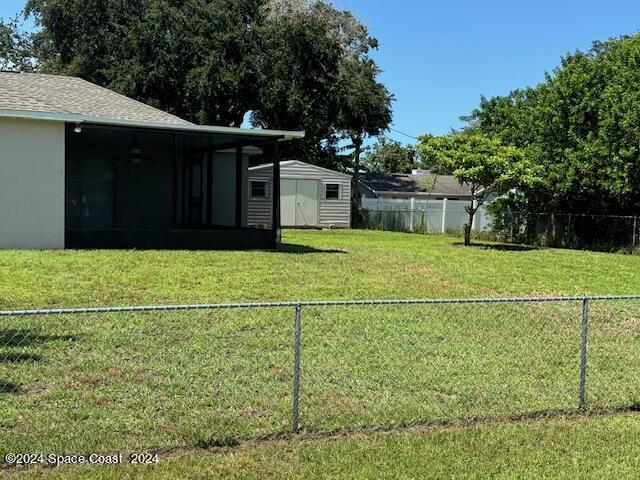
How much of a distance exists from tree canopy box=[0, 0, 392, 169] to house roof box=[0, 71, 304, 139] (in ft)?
40.1

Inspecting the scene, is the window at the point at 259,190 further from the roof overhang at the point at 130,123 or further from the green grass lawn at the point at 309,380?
the green grass lawn at the point at 309,380

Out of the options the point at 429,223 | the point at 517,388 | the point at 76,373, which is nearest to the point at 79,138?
the point at 76,373

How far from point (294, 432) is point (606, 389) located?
3059 mm

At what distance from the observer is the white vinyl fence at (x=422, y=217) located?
30.2 meters

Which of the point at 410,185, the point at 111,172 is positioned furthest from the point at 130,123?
the point at 410,185

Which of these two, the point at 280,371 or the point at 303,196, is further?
the point at 303,196

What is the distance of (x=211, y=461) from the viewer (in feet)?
13.7

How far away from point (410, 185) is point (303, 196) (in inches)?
454

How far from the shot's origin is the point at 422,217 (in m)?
30.6

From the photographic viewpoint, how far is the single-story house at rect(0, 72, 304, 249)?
14125mm

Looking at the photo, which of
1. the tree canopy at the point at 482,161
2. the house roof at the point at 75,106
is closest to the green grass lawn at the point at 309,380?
the house roof at the point at 75,106

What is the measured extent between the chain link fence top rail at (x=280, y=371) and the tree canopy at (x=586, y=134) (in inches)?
503

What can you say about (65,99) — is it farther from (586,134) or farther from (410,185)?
(410,185)

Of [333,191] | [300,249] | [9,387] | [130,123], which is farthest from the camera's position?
A: [333,191]
